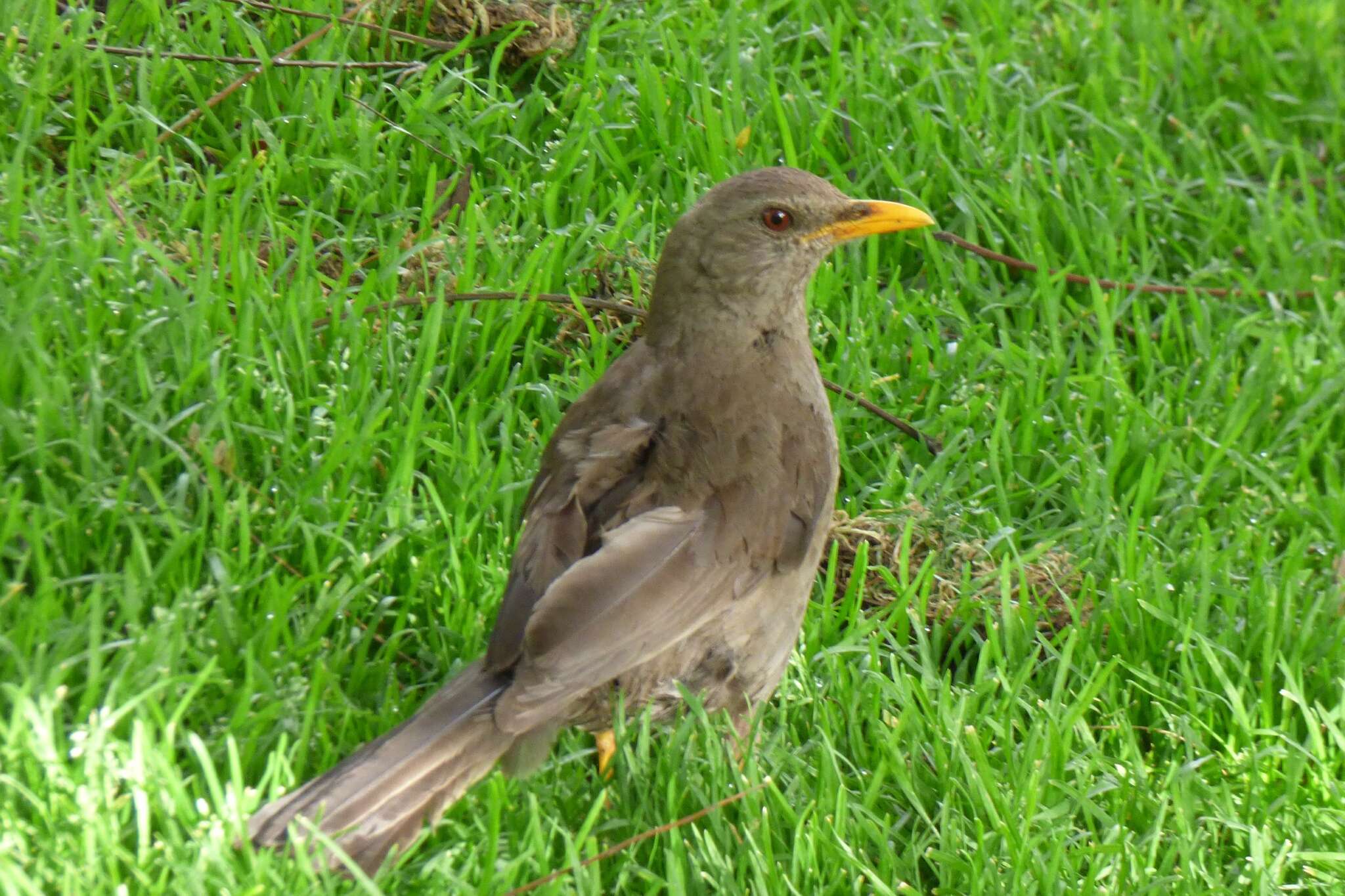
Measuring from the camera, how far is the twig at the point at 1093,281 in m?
5.78

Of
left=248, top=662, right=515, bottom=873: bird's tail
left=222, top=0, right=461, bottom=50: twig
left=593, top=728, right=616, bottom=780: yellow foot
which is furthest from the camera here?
left=222, top=0, right=461, bottom=50: twig

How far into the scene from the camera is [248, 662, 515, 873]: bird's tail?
10.7 ft

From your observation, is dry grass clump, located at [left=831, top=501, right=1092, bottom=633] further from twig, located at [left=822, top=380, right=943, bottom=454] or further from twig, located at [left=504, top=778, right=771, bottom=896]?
twig, located at [left=504, top=778, right=771, bottom=896]

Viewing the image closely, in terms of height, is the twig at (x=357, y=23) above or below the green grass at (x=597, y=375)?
above

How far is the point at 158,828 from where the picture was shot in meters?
3.31

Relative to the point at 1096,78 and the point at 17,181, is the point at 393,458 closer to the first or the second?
the point at 17,181

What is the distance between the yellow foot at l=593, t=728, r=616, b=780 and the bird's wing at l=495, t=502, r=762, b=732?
31 cm

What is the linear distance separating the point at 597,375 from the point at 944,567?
3.79 ft

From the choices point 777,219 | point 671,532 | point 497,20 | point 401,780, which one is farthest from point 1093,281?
point 401,780

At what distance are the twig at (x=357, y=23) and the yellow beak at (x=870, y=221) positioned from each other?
1.89 meters

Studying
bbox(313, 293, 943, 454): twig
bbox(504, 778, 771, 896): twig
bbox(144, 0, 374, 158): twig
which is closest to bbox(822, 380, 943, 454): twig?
bbox(313, 293, 943, 454): twig

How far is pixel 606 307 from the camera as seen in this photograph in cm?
511

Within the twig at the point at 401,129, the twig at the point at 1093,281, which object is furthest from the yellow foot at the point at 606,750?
the twig at the point at 1093,281

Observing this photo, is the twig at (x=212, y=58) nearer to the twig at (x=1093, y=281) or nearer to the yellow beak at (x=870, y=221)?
the yellow beak at (x=870, y=221)
